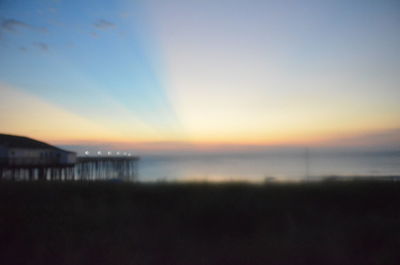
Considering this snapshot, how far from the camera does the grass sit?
5.36 meters

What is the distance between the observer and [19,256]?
5.39 meters

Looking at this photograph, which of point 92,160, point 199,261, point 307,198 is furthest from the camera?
point 92,160

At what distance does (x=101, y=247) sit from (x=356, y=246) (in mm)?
5176

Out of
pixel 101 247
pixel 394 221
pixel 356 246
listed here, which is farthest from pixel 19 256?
pixel 394 221

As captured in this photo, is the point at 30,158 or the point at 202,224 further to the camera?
the point at 30,158

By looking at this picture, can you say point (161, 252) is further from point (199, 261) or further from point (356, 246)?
point (356, 246)

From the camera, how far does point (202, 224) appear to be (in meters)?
7.73

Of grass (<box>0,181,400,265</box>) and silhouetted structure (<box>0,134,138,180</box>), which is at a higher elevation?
silhouetted structure (<box>0,134,138,180</box>)

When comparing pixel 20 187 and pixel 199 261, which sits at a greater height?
pixel 20 187

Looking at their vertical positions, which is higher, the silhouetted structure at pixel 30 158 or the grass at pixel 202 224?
the silhouetted structure at pixel 30 158

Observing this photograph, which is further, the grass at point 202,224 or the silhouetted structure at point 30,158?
the silhouetted structure at point 30,158

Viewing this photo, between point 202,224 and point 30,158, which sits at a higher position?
point 30,158

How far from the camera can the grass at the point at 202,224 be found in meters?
5.36

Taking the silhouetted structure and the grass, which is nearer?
the grass
